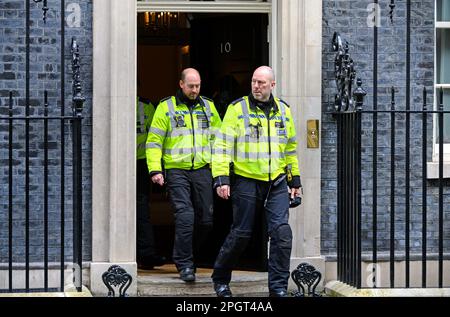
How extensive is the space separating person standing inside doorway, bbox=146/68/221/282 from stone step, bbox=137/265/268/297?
108mm

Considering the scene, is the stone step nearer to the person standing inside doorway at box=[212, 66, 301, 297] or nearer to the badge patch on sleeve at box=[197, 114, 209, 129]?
the person standing inside doorway at box=[212, 66, 301, 297]

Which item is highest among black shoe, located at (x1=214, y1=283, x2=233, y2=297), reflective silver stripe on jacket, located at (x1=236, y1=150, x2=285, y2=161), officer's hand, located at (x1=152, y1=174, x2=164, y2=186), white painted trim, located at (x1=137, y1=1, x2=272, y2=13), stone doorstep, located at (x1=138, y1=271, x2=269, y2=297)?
white painted trim, located at (x1=137, y1=1, x2=272, y2=13)

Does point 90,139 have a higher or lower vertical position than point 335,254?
higher

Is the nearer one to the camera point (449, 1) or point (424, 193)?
point (424, 193)

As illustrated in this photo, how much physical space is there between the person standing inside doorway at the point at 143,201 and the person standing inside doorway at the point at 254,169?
1856 mm

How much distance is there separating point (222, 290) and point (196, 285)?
0.97 m

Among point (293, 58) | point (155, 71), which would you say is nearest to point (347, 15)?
point (293, 58)

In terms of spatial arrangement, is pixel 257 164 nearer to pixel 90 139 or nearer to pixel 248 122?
pixel 248 122

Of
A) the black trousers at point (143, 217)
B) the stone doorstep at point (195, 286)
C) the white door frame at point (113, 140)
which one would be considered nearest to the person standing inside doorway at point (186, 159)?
the stone doorstep at point (195, 286)

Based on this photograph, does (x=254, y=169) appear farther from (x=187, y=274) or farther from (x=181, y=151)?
(x=187, y=274)

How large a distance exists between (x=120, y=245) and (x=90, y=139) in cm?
93

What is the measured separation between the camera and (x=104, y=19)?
10969 millimetres

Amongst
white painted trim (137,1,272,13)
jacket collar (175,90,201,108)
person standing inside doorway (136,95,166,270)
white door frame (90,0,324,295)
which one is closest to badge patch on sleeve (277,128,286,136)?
jacket collar (175,90,201,108)

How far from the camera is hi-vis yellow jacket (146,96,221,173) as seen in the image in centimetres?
1123
